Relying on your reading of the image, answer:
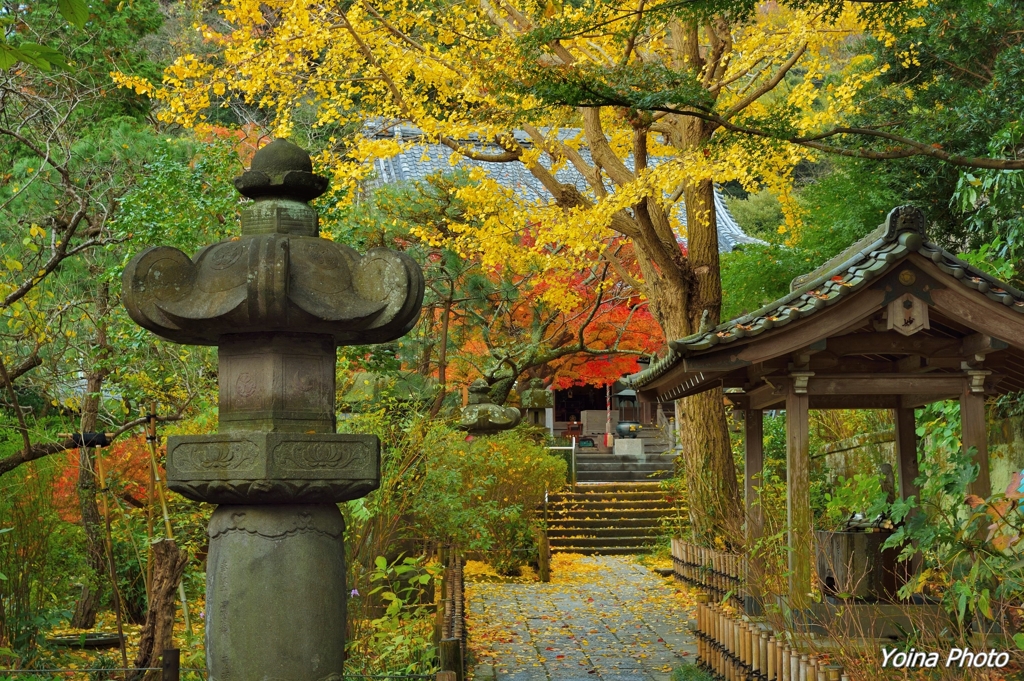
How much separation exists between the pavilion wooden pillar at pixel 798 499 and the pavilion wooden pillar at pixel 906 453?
1103mm

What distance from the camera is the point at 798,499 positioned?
699cm

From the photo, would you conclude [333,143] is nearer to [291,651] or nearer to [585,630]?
[585,630]

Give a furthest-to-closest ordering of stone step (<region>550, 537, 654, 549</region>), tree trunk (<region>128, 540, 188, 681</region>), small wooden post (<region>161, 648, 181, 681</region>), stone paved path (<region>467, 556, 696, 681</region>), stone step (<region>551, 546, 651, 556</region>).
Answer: stone step (<region>550, 537, 654, 549</region>) → stone step (<region>551, 546, 651, 556</region>) → stone paved path (<region>467, 556, 696, 681</region>) → tree trunk (<region>128, 540, 188, 681</region>) → small wooden post (<region>161, 648, 181, 681</region>)

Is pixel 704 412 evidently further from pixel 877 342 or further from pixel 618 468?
pixel 618 468

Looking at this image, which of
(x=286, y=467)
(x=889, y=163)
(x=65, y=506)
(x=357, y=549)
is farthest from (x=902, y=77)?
(x=286, y=467)

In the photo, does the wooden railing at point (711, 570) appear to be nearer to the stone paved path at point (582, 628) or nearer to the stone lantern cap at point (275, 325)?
the stone paved path at point (582, 628)

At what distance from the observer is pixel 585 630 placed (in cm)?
1120

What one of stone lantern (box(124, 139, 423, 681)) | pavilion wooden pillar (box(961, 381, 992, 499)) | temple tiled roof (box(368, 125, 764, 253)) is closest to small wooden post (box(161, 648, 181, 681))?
stone lantern (box(124, 139, 423, 681))

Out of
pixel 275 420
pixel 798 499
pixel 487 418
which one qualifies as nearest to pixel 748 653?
pixel 798 499

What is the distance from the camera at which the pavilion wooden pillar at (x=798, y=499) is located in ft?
22.0

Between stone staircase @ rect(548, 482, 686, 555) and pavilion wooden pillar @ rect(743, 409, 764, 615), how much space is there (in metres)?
9.69

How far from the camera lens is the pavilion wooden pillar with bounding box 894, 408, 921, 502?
25.7ft

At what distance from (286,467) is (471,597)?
990 cm

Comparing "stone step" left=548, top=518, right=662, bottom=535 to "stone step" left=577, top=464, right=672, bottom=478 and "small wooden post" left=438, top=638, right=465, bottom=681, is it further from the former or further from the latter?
"small wooden post" left=438, top=638, right=465, bottom=681
